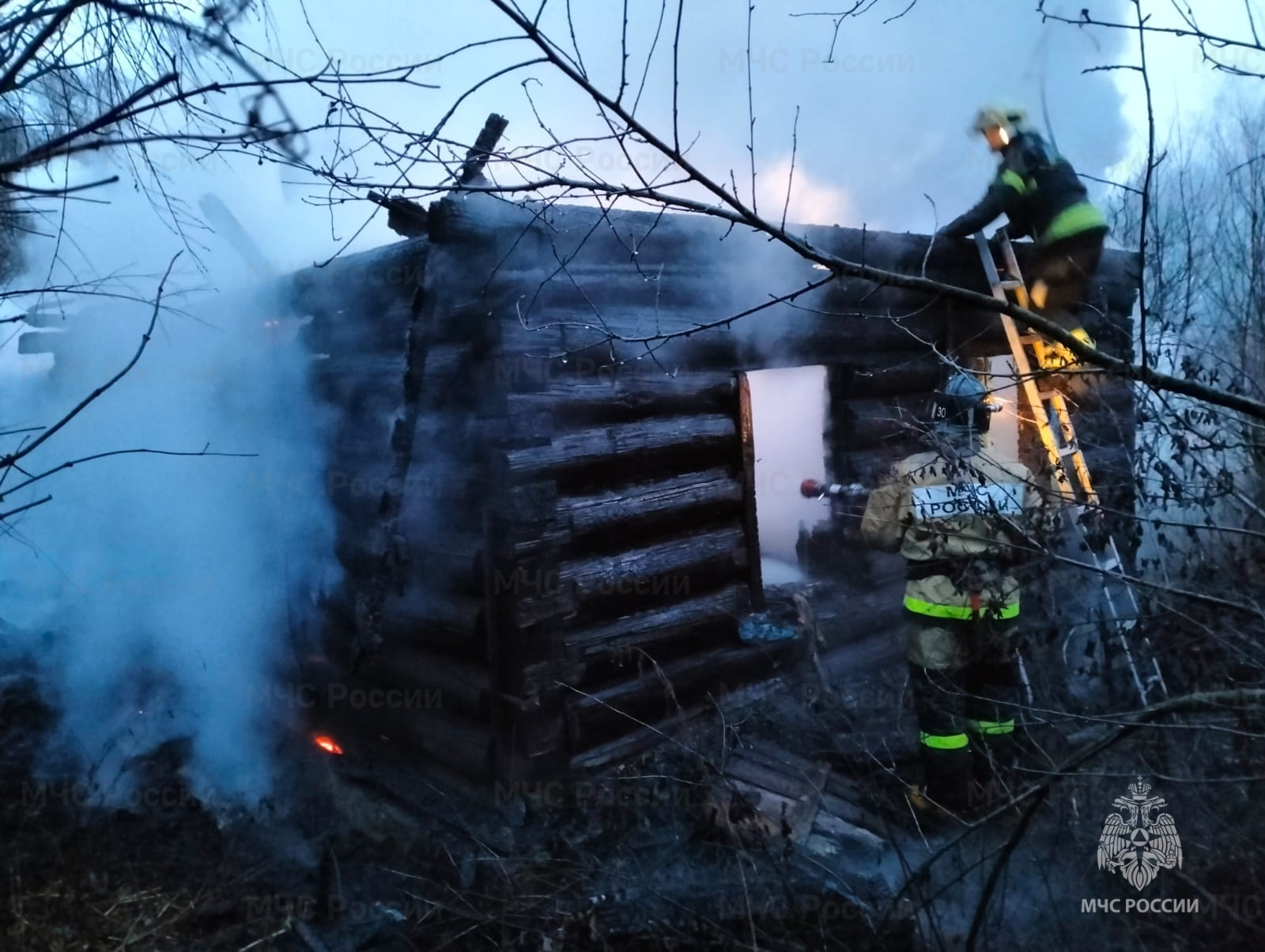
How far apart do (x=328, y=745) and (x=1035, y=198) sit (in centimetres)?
660

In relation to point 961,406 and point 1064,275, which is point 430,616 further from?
point 1064,275

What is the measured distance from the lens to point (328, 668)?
6090 millimetres

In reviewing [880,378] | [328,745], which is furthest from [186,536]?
[880,378]

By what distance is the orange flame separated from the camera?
5.30m

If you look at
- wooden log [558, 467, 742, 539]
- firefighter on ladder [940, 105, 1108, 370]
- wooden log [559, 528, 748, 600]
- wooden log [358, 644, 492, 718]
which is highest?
firefighter on ladder [940, 105, 1108, 370]

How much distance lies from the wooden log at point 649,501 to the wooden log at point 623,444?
193 millimetres

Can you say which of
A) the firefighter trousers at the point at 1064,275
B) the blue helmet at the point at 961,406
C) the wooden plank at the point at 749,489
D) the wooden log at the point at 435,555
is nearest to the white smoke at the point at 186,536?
the wooden log at the point at 435,555

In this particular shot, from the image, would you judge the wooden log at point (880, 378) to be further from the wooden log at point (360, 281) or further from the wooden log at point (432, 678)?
the wooden log at point (432, 678)

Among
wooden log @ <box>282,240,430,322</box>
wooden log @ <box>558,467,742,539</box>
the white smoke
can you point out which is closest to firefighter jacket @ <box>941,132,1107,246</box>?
wooden log @ <box>558,467,742,539</box>

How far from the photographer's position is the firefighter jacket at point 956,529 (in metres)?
4.11

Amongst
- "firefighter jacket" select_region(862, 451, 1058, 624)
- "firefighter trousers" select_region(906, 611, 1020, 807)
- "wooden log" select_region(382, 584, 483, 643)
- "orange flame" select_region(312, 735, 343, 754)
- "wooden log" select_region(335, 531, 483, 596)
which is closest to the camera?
"firefighter jacket" select_region(862, 451, 1058, 624)

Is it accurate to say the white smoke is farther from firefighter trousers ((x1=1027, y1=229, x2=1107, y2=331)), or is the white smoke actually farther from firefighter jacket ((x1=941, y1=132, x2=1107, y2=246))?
firefighter trousers ((x1=1027, y1=229, x2=1107, y2=331))

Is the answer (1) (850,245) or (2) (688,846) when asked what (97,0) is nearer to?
(2) (688,846)

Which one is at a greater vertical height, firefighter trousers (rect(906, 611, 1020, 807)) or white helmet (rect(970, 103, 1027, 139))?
white helmet (rect(970, 103, 1027, 139))
